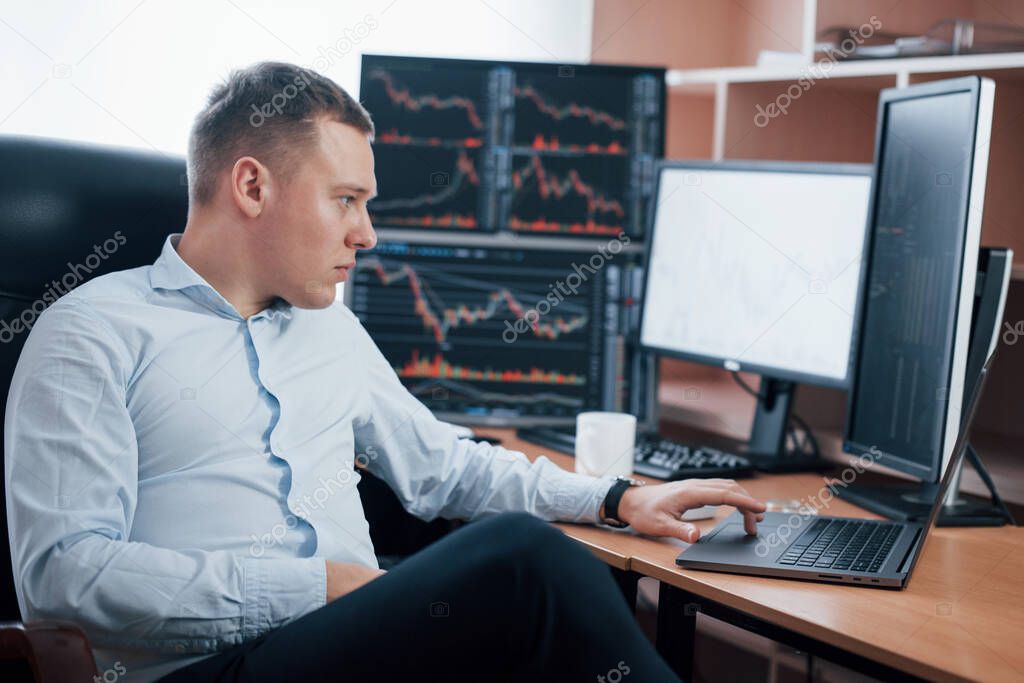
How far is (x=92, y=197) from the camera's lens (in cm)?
144

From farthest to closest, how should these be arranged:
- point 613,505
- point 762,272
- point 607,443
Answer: point 762,272
point 607,443
point 613,505

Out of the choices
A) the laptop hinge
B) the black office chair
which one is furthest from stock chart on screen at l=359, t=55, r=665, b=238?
the laptop hinge

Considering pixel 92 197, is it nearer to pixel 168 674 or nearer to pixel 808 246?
pixel 168 674

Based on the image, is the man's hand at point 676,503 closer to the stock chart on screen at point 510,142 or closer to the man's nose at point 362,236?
the man's nose at point 362,236

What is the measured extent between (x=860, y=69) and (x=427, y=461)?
1.04 meters

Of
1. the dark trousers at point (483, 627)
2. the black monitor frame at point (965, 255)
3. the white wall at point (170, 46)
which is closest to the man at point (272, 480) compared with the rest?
the dark trousers at point (483, 627)

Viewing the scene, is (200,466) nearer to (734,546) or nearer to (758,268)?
(734,546)

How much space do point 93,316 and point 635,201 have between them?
1.16 meters

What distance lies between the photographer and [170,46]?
85.5 inches

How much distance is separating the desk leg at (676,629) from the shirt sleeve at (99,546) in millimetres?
444

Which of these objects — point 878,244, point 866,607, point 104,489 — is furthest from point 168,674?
point 878,244

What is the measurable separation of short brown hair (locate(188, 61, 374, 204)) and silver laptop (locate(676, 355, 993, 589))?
28.5 inches

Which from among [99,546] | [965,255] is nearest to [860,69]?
[965,255]

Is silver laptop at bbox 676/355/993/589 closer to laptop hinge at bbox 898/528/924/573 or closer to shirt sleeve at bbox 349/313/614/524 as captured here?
laptop hinge at bbox 898/528/924/573
